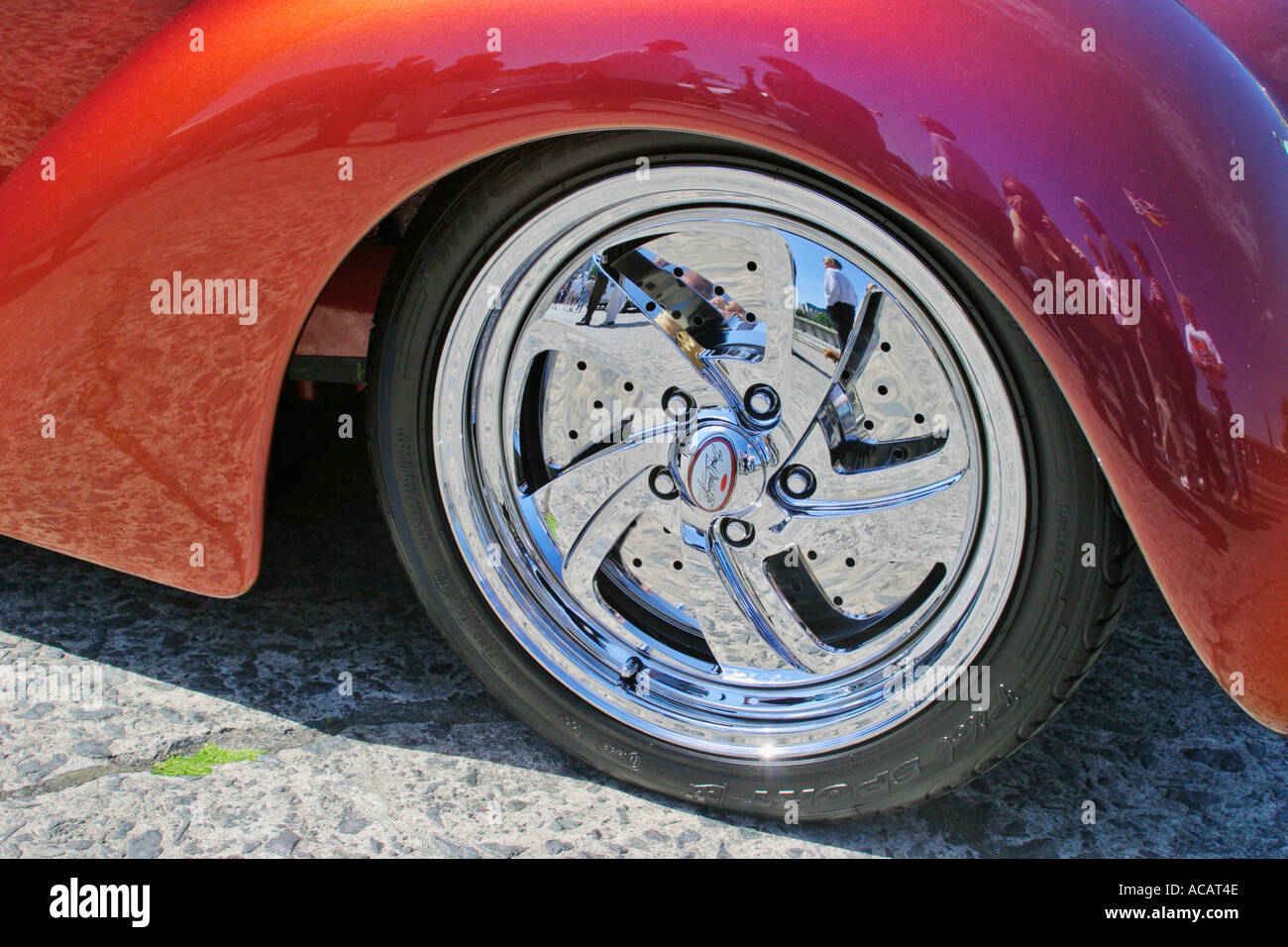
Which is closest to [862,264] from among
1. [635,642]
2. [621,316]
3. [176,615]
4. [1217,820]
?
[621,316]

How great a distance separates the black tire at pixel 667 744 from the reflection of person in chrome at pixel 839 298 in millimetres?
124

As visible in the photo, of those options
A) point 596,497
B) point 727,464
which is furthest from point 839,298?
point 596,497

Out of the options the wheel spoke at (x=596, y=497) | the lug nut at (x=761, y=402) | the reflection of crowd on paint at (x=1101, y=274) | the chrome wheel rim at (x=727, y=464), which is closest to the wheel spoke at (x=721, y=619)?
the chrome wheel rim at (x=727, y=464)

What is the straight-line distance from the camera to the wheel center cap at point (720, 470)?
1697 millimetres

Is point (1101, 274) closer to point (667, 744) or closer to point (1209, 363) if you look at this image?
point (1209, 363)

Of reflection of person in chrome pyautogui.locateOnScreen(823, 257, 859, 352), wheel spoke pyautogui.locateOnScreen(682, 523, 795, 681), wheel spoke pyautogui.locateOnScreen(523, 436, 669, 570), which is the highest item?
reflection of person in chrome pyautogui.locateOnScreen(823, 257, 859, 352)

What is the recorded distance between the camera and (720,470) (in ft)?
5.64

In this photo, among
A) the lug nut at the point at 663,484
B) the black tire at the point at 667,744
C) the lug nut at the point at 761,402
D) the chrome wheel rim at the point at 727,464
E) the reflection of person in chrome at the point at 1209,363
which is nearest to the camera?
the reflection of person in chrome at the point at 1209,363

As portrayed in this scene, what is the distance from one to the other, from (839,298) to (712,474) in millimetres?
337

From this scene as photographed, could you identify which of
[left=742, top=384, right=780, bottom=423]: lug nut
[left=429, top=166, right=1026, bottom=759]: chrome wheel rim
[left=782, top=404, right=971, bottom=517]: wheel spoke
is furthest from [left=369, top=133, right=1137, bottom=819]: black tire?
[left=742, top=384, right=780, bottom=423]: lug nut

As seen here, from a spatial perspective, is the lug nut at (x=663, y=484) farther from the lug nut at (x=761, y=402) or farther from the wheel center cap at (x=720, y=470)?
Result: the lug nut at (x=761, y=402)

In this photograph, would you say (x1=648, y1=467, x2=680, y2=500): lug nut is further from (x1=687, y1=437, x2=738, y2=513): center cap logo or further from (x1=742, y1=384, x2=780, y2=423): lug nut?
(x1=742, y1=384, x2=780, y2=423): lug nut

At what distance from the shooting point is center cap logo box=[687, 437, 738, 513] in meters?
1.71

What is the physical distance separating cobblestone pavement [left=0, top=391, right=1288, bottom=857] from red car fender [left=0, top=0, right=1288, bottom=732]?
469 mm
